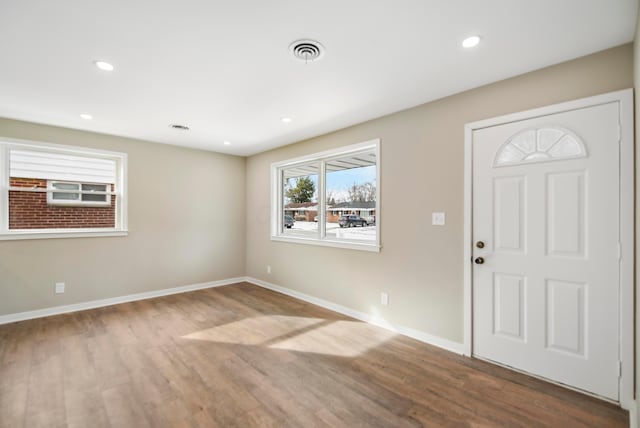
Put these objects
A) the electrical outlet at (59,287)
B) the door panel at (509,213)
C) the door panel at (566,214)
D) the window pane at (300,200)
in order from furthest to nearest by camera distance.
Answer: the window pane at (300,200), the electrical outlet at (59,287), the door panel at (509,213), the door panel at (566,214)

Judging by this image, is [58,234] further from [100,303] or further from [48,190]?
[100,303]

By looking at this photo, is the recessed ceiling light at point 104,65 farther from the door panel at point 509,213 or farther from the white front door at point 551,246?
the door panel at point 509,213

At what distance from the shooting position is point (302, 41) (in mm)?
2035

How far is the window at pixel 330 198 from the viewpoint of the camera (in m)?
3.79

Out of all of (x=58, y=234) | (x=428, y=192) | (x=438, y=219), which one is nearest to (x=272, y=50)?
(x=428, y=192)

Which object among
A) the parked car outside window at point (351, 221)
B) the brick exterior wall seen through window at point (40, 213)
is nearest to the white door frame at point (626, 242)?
the parked car outside window at point (351, 221)

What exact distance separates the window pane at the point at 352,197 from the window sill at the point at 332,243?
15 cm

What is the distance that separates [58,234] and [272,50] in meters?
3.82

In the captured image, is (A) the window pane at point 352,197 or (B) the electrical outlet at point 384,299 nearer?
(B) the electrical outlet at point 384,299

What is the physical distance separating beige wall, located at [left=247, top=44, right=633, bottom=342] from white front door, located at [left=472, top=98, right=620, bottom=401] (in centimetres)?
17

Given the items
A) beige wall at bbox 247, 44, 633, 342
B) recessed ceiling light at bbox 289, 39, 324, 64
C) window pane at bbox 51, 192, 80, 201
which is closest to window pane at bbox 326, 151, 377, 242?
beige wall at bbox 247, 44, 633, 342

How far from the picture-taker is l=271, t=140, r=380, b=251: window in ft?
12.5

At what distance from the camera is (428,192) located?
10.0 ft

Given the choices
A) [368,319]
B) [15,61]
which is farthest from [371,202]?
[15,61]
